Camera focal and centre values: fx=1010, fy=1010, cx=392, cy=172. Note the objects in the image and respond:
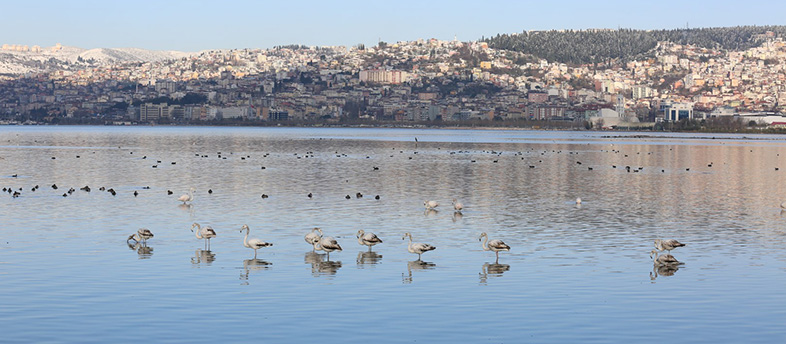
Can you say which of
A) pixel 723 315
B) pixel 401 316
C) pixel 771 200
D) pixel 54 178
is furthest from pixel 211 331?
pixel 54 178

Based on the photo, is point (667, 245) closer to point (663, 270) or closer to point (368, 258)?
point (663, 270)

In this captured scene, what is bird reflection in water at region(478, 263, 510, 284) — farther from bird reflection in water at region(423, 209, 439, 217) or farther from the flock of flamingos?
bird reflection in water at region(423, 209, 439, 217)

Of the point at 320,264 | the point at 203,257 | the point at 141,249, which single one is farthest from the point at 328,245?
the point at 141,249

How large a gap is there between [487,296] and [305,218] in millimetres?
12679

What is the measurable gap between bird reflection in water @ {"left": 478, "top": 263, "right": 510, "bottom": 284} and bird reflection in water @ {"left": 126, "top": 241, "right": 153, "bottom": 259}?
6.67m

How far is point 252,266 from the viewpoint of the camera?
1891 cm

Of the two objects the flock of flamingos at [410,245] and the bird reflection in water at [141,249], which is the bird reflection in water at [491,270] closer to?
the flock of flamingos at [410,245]

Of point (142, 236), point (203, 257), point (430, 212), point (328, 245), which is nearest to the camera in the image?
point (328, 245)

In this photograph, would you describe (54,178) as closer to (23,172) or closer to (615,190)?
(23,172)

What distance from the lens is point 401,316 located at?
1445 centimetres

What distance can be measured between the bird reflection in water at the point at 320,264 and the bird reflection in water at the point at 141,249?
3.22m

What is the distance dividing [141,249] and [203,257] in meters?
1.80

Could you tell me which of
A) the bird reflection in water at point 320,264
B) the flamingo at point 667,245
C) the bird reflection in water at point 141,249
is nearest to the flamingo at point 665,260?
the flamingo at point 667,245

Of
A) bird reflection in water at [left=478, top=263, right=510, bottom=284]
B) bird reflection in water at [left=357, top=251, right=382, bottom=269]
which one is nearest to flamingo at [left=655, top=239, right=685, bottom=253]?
bird reflection in water at [left=478, top=263, right=510, bottom=284]
